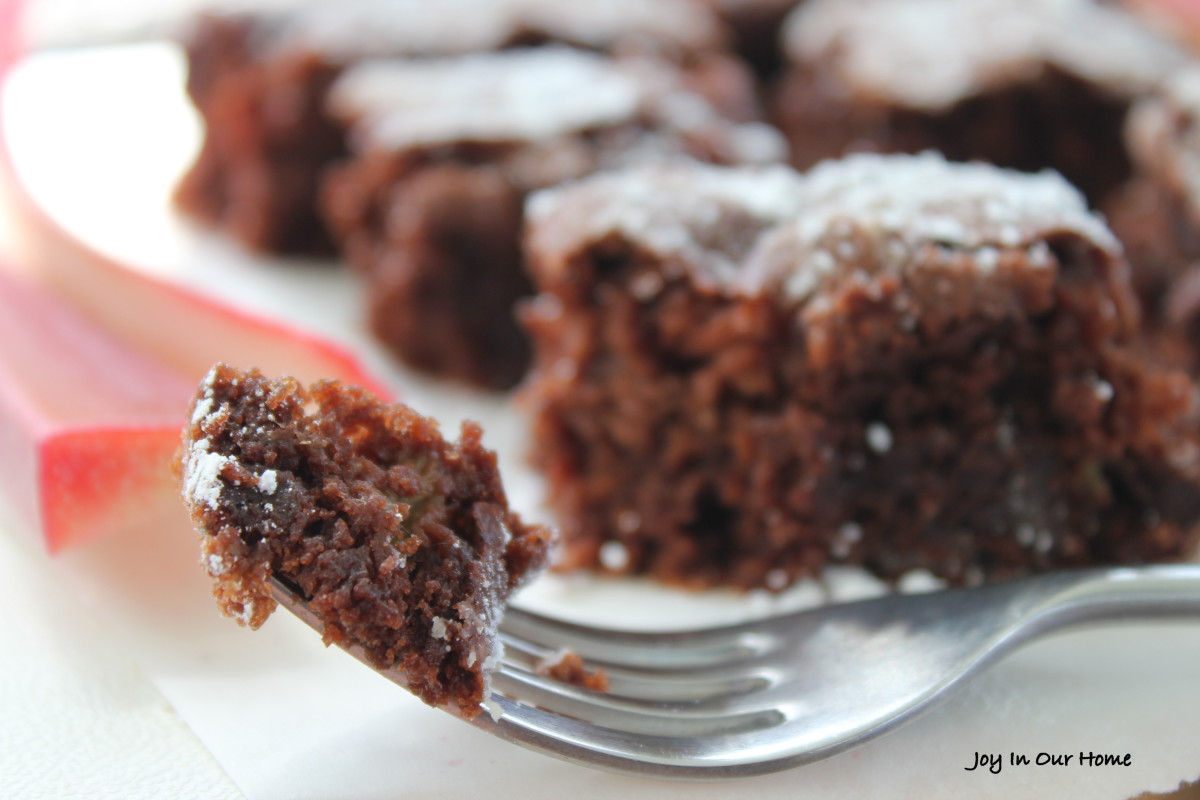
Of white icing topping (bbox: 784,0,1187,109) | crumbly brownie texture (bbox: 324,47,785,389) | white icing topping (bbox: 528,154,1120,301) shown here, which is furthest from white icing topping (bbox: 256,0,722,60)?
white icing topping (bbox: 528,154,1120,301)

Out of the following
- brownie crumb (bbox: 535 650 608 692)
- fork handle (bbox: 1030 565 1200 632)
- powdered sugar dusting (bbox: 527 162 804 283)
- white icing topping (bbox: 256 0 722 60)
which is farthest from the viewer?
white icing topping (bbox: 256 0 722 60)

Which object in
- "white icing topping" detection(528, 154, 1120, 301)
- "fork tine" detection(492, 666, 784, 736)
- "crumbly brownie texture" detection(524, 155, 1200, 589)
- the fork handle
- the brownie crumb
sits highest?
"white icing topping" detection(528, 154, 1120, 301)

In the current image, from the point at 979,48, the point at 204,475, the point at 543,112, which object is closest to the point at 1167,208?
the point at 979,48

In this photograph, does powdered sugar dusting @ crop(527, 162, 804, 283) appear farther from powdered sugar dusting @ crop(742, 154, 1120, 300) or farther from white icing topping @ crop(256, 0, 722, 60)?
white icing topping @ crop(256, 0, 722, 60)

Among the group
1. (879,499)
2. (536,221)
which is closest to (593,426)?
(536,221)

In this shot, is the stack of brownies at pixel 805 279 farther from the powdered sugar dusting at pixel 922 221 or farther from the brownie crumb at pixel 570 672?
the brownie crumb at pixel 570 672

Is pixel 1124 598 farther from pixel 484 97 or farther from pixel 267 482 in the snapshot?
pixel 484 97

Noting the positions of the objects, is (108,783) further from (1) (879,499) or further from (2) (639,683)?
(1) (879,499)

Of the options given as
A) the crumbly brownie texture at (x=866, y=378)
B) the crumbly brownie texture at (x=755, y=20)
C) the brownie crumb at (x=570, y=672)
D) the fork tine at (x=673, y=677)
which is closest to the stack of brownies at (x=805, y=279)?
the crumbly brownie texture at (x=866, y=378)
